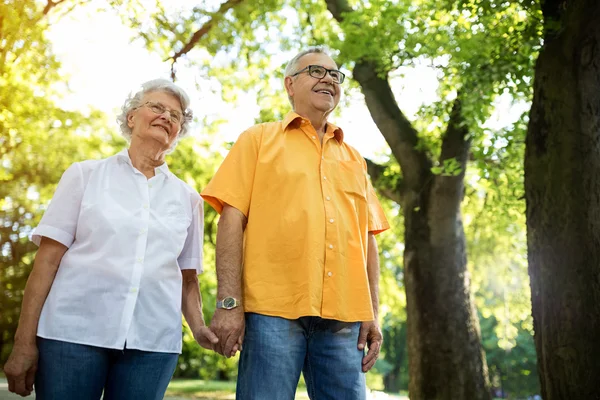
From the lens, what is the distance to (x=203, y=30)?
11.1 metres

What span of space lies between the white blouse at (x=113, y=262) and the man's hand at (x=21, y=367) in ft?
0.27

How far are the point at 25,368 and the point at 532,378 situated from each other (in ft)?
161

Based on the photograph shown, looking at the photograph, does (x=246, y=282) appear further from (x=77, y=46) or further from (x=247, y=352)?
(x=77, y=46)

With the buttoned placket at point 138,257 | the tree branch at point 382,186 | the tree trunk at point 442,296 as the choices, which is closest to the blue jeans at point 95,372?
the buttoned placket at point 138,257

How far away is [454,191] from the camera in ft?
32.9

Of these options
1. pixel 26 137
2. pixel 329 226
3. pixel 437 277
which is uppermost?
pixel 26 137

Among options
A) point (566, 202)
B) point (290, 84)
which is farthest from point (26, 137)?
point (290, 84)

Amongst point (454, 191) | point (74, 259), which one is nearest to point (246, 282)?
point (74, 259)

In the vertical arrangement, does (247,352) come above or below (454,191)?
below

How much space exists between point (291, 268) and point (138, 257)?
0.63 metres

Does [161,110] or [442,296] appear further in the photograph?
[442,296]

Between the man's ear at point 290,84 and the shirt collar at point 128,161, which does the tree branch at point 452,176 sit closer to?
the man's ear at point 290,84

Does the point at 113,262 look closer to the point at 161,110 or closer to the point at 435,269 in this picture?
the point at 161,110

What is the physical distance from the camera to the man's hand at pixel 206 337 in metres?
2.75
